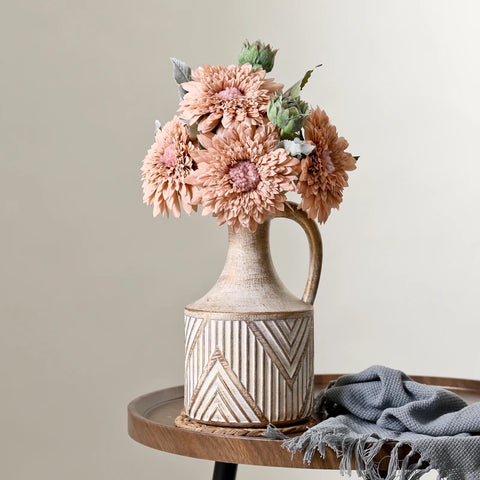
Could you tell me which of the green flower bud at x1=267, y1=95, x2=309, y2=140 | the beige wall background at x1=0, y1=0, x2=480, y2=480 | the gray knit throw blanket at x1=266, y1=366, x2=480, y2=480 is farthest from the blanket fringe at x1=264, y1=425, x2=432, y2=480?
the beige wall background at x1=0, y1=0, x2=480, y2=480

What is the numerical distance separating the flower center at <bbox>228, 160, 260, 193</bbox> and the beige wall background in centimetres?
111

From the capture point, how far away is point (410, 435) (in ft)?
3.19

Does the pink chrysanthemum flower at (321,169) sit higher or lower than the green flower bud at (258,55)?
lower

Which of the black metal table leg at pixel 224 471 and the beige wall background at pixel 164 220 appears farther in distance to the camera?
the beige wall background at pixel 164 220

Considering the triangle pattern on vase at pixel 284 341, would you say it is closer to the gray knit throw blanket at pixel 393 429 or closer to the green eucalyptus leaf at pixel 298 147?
the gray knit throw blanket at pixel 393 429

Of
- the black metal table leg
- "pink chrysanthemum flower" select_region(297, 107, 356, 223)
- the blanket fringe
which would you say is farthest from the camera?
the black metal table leg

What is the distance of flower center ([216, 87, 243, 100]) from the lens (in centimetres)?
100

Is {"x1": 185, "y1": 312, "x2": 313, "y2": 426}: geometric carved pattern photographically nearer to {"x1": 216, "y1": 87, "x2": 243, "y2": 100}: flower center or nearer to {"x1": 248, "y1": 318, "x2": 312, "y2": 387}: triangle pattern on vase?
{"x1": 248, "y1": 318, "x2": 312, "y2": 387}: triangle pattern on vase

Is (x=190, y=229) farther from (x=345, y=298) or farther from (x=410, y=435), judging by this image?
(x=410, y=435)

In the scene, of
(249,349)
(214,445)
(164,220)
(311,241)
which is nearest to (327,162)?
(311,241)

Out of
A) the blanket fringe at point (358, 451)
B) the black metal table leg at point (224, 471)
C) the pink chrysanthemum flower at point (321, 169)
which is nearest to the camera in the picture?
the blanket fringe at point (358, 451)

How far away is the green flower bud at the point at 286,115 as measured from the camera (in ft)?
3.15

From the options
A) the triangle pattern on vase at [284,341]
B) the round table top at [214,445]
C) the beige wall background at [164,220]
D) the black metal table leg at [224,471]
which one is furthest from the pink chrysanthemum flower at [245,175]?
the beige wall background at [164,220]

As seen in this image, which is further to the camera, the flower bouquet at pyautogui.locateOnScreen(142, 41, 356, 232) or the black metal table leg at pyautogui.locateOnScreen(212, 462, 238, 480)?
the black metal table leg at pyautogui.locateOnScreen(212, 462, 238, 480)
